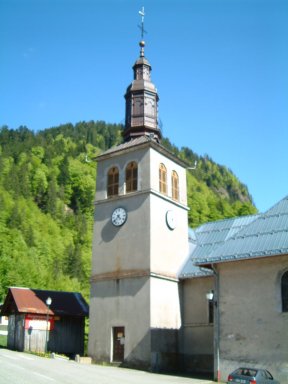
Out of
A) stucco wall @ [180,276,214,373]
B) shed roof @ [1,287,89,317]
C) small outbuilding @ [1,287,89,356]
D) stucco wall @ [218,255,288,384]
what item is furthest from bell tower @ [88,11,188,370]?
stucco wall @ [218,255,288,384]

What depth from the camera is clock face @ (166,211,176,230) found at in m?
30.1

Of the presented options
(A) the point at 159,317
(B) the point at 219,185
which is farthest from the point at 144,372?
(B) the point at 219,185

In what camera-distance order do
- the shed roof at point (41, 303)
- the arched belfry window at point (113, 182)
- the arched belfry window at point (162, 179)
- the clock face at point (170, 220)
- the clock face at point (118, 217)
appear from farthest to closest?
the shed roof at point (41, 303) → the arched belfry window at point (113, 182) → the arched belfry window at point (162, 179) → the clock face at point (170, 220) → the clock face at point (118, 217)

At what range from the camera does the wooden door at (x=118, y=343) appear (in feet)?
89.4

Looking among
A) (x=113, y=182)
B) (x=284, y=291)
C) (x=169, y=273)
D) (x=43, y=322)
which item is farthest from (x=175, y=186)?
(x=284, y=291)

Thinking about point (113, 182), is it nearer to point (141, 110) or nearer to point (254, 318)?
point (141, 110)

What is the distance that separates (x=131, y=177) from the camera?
30672mm

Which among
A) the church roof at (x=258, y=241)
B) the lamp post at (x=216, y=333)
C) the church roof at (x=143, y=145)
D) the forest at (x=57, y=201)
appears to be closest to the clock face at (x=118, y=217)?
the church roof at (x=143, y=145)

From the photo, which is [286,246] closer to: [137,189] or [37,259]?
[137,189]

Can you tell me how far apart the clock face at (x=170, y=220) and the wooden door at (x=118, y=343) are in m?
6.79

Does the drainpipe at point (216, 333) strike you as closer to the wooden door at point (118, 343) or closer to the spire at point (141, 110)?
the wooden door at point (118, 343)

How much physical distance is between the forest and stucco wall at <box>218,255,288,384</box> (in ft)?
150

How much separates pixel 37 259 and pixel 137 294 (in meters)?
65.9

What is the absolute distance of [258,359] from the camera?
2088 cm
